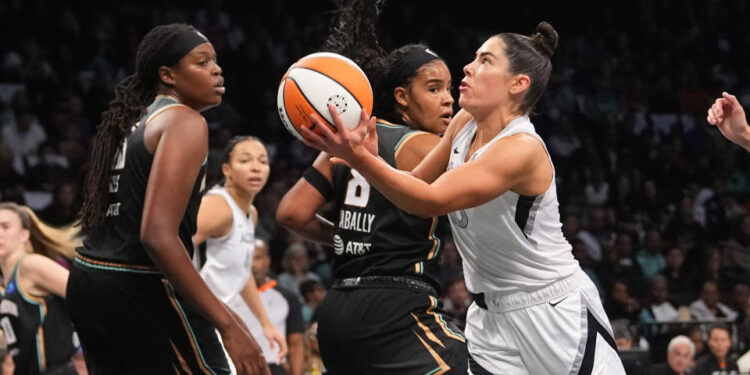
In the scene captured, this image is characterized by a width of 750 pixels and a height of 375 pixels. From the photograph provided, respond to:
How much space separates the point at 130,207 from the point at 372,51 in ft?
5.15

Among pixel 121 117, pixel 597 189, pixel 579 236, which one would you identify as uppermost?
pixel 121 117

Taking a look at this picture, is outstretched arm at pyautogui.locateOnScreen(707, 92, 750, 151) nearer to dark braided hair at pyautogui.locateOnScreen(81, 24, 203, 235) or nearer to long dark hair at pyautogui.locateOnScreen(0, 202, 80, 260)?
dark braided hair at pyautogui.locateOnScreen(81, 24, 203, 235)

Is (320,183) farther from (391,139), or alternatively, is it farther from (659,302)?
(659,302)

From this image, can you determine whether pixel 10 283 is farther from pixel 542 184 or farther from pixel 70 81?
pixel 70 81

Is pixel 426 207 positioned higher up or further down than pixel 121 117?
further down

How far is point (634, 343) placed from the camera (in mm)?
7777

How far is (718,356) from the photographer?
7648mm

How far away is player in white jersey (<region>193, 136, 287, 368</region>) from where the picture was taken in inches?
203

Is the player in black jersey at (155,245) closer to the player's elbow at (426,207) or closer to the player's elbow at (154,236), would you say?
the player's elbow at (154,236)

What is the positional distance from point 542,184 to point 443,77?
1.03 metres

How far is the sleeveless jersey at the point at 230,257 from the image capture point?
5.23 meters

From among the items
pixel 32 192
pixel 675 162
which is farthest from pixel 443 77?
pixel 675 162

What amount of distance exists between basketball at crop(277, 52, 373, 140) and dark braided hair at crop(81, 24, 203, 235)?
21.3 inches

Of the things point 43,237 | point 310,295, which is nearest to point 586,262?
point 310,295
